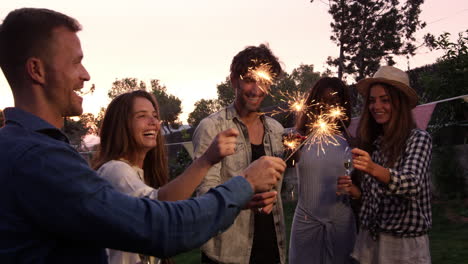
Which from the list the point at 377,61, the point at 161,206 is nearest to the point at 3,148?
the point at 161,206

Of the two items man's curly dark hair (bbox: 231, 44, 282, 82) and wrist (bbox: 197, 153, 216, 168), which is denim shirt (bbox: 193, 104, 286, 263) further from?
wrist (bbox: 197, 153, 216, 168)

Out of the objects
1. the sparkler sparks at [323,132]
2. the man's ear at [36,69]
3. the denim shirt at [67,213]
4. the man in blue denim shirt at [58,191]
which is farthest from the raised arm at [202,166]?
the sparkler sparks at [323,132]

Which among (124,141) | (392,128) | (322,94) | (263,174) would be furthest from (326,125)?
(263,174)

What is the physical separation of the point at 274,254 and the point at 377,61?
23.8m

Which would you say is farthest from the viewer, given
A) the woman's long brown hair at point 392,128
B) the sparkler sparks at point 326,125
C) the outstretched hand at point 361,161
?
the sparkler sparks at point 326,125

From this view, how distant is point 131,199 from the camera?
1524 millimetres

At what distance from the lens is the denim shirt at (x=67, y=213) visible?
1395 mm

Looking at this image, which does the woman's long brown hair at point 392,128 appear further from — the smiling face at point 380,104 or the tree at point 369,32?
the tree at point 369,32

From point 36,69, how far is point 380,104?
310cm

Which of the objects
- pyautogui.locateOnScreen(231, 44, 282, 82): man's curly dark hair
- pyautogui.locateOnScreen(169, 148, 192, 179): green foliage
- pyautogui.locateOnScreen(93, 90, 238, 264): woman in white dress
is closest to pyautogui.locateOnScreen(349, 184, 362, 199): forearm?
pyautogui.locateOnScreen(231, 44, 282, 82): man's curly dark hair

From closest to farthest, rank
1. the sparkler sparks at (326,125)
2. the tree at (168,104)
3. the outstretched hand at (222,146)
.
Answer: the outstretched hand at (222,146)
the sparkler sparks at (326,125)
the tree at (168,104)

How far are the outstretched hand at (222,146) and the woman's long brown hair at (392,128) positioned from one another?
184 centimetres

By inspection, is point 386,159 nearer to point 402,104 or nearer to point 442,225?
point 402,104

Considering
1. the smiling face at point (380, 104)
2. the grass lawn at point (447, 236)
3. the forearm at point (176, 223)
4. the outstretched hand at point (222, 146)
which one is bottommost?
the grass lawn at point (447, 236)
